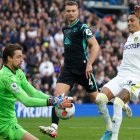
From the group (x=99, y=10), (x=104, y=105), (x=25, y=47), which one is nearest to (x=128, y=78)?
(x=104, y=105)

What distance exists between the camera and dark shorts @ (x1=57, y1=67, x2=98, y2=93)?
13922mm

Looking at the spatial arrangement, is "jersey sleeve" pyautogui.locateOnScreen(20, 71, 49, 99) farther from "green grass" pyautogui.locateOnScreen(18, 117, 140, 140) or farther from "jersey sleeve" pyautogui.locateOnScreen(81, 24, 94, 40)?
"jersey sleeve" pyautogui.locateOnScreen(81, 24, 94, 40)

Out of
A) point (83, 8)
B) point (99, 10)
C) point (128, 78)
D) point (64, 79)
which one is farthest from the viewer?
point (99, 10)

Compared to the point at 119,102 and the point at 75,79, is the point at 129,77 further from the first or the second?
the point at 75,79

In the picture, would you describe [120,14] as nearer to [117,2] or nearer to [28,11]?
[117,2]

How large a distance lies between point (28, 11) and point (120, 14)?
9517 millimetres

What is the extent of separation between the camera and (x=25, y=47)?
2628 cm

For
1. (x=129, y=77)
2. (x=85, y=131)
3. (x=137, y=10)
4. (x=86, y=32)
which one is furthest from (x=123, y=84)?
(x=85, y=131)

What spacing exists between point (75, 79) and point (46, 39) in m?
13.3

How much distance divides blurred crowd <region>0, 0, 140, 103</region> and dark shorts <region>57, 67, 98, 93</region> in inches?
399

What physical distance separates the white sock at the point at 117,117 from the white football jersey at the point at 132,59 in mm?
740

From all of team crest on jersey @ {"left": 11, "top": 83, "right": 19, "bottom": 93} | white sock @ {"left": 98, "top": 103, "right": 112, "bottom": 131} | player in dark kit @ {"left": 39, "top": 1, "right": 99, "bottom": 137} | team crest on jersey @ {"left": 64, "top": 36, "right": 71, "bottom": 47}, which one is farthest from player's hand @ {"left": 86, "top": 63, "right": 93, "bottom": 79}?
team crest on jersey @ {"left": 11, "top": 83, "right": 19, "bottom": 93}

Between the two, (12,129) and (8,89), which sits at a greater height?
(8,89)

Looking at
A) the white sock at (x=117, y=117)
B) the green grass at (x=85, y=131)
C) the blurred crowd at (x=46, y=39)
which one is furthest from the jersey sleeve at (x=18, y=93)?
the blurred crowd at (x=46, y=39)
